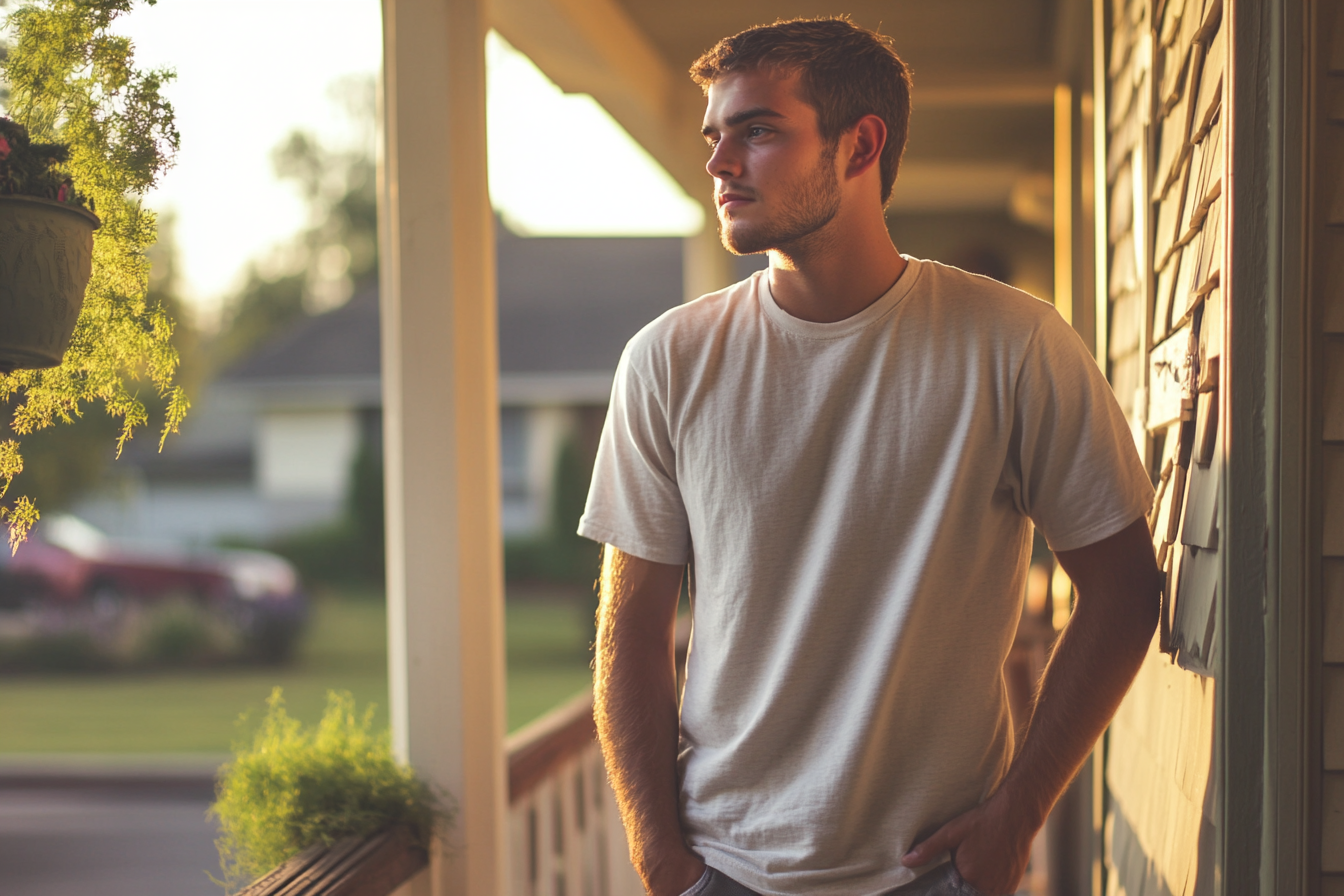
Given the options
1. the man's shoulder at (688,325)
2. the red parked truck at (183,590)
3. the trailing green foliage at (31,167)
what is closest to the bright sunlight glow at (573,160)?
the man's shoulder at (688,325)

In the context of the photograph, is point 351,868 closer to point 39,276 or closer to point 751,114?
point 39,276

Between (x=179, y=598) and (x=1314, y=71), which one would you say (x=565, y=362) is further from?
(x=1314, y=71)

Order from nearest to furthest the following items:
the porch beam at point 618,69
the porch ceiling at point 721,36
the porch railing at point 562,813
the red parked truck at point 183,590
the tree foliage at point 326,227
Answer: the porch railing at point 562,813
the porch beam at point 618,69
the porch ceiling at point 721,36
the red parked truck at point 183,590
the tree foliage at point 326,227

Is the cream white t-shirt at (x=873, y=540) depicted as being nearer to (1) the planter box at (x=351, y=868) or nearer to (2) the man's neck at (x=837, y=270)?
(2) the man's neck at (x=837, y=270)

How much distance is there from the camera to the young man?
132cm

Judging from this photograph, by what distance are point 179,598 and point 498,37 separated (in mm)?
15132

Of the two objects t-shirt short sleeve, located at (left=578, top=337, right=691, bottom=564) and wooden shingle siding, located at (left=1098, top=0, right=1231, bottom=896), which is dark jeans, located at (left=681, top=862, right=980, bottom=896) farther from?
t-shirt short sleeve, located at (left=578, top=337, right=691, bottom=564)

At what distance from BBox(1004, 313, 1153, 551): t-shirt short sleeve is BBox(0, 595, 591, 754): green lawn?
8.70 m

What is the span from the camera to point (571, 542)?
58.5ft

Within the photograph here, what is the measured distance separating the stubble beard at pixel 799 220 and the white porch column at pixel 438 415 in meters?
0.83

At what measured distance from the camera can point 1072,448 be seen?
1296mm

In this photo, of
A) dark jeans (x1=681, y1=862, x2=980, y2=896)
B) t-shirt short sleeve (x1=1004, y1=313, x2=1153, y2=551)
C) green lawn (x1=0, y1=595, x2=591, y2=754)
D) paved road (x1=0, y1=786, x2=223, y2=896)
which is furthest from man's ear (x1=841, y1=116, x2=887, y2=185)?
green lawn (x1=0, y1=595, x2=591, y2=754)

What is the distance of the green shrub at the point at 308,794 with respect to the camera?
1842 mm

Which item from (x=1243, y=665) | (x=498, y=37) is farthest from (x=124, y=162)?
(x=498, y=37)
